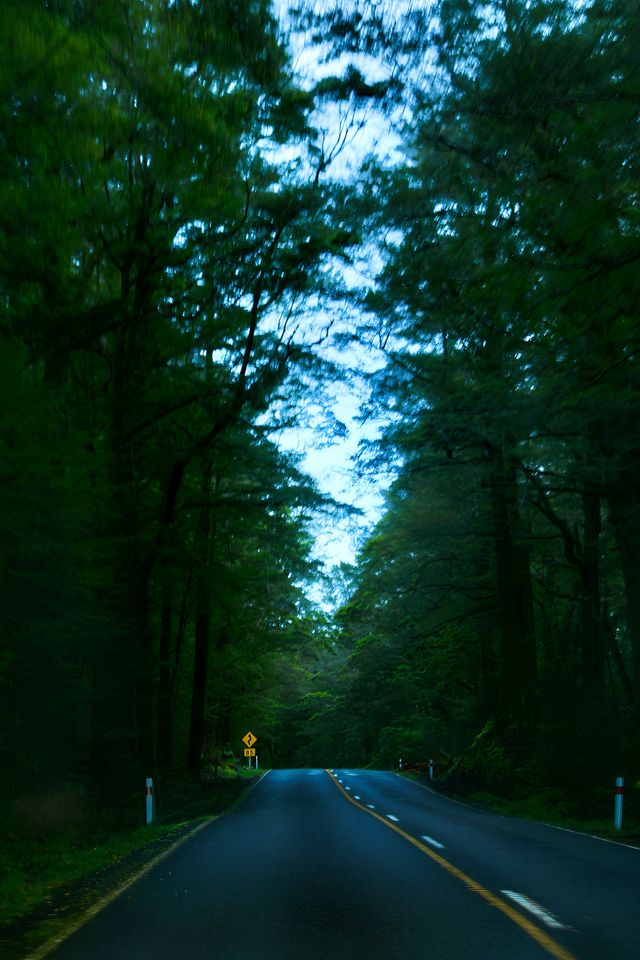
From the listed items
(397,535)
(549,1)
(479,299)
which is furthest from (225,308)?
(397,535)

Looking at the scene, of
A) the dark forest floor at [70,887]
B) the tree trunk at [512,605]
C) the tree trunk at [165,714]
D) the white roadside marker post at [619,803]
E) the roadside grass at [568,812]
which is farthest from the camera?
the tree trunk at [165,714]

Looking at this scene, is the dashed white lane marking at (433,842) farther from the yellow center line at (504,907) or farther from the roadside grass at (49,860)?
the roadside grass at (49,860)

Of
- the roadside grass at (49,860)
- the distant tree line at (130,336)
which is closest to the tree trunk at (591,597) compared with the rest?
the distant tree line at (130,336)

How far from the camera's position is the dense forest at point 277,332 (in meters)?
9.06

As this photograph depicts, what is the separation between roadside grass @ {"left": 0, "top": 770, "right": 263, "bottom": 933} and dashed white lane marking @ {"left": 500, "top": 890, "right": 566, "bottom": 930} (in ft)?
13.5

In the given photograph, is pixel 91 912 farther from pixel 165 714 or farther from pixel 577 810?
pixel 165 714

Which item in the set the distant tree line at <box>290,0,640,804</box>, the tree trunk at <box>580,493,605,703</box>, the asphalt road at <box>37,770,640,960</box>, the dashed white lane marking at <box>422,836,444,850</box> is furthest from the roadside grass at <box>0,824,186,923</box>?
the tree trunk at <box>580,493,605,703</box>

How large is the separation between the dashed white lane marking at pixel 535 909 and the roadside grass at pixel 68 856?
13.5ft

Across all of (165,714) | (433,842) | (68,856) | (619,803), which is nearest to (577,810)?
(619,803)

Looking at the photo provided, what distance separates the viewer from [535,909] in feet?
25.5

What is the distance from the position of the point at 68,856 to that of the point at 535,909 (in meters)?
6.45

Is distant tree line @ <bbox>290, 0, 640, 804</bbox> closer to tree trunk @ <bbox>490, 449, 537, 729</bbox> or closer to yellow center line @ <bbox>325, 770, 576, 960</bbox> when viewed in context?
tree trunk @ <bbox>490, 449, 537, 729</bbox>

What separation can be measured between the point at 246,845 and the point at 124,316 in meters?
9.84

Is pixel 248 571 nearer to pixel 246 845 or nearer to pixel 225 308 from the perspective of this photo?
pixel 225 308
